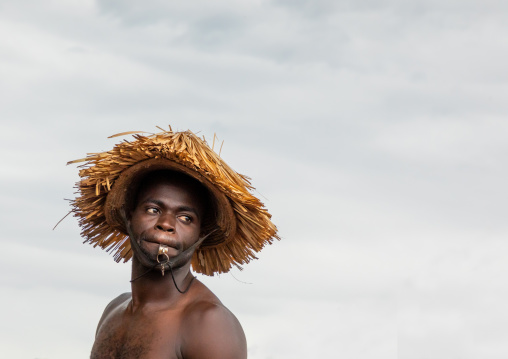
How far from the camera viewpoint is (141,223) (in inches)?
228

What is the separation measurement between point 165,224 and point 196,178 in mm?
349

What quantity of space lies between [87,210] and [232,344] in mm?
1511

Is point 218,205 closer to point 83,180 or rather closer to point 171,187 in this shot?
point 171,187

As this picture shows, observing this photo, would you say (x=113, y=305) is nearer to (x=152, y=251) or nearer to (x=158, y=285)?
(x=158, y=285)

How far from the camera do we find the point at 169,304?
590 centimetres

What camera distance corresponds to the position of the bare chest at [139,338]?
5676mm

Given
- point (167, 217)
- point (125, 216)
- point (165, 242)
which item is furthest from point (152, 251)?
point (125, 216)

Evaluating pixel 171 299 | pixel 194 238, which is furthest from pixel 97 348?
pixel 194 238

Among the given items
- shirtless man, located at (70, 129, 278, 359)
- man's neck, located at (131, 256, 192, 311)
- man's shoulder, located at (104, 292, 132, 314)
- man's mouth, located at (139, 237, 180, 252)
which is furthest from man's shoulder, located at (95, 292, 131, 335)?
man's mouth, located at (139, 237, 180, 252)

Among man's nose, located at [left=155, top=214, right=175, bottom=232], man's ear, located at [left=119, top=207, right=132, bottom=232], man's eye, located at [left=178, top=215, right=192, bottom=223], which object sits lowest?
man's nose, located at [left=155, top=214, right=175, bottom=232]

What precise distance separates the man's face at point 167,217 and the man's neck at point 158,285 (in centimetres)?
21

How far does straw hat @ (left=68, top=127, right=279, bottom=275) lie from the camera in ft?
18.9

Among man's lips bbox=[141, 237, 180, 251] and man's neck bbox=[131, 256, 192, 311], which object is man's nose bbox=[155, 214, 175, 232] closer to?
man's lips bbox=[141, 237, 180, 251]

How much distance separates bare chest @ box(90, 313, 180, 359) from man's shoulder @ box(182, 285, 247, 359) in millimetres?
93
